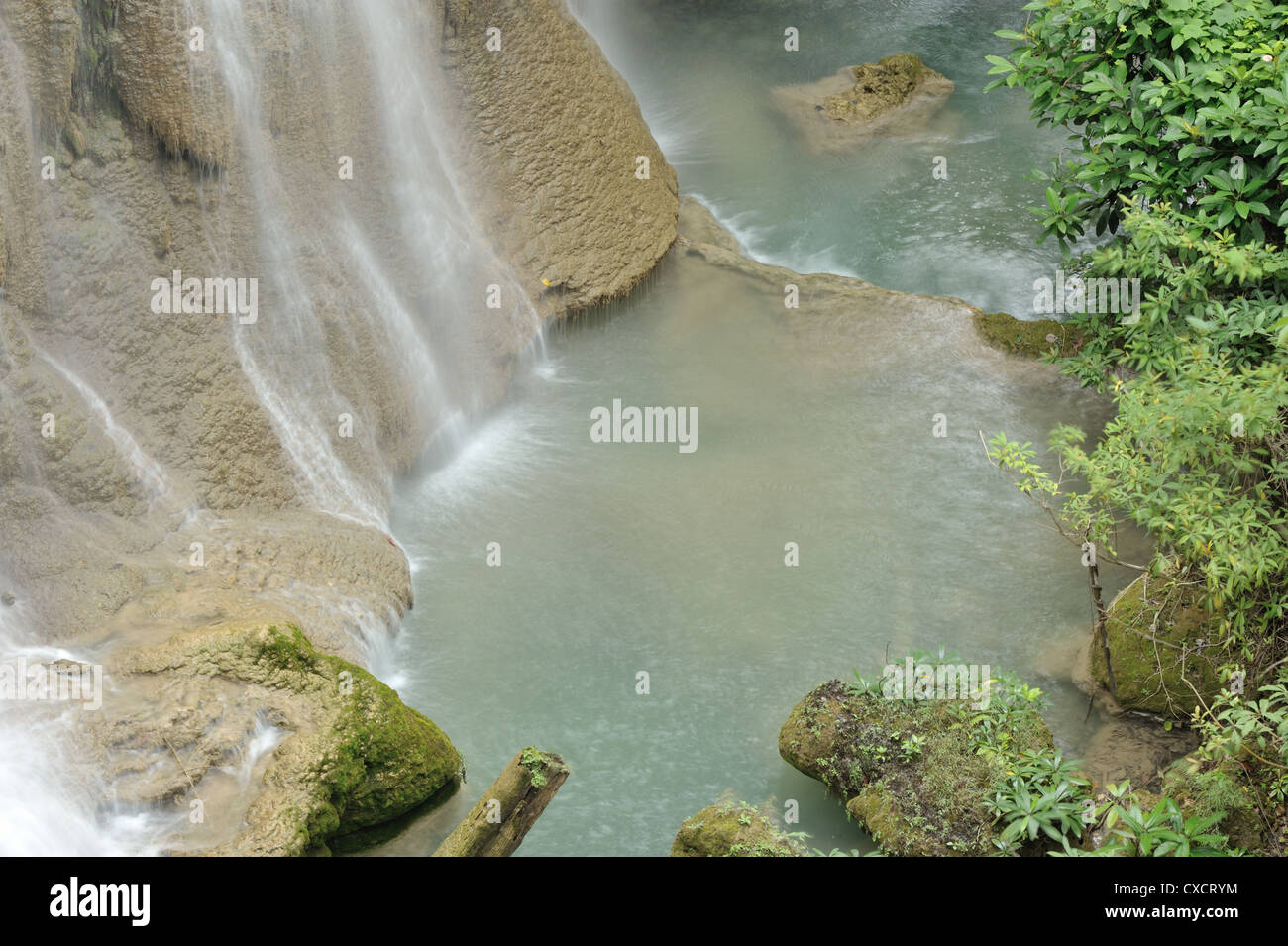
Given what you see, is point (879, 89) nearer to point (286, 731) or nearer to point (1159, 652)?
point (1159, 652)

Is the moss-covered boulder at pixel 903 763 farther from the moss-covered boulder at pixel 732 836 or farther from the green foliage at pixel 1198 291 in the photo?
the green foliage at pixel 1198 291

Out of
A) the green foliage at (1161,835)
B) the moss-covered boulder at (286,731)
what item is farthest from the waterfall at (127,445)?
the green foliage at (1161,835)

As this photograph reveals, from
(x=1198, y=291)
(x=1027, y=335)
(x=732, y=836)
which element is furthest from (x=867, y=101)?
(x=732, y=836)

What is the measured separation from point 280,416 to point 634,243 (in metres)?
4.69

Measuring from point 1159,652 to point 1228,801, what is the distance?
1.98m

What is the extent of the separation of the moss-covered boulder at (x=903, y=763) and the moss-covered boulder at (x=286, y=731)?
2.26 meters

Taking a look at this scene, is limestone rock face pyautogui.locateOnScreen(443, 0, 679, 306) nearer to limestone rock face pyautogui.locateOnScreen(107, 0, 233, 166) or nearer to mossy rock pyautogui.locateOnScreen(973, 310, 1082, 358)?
mossy rock pyautogui.locateOnScreen(973, 310, 1082, 358)

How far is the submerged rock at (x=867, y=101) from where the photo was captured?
55.1 ft

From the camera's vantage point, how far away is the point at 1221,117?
8484mm

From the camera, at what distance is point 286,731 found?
783 cm

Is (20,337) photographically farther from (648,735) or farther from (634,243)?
(634,243)

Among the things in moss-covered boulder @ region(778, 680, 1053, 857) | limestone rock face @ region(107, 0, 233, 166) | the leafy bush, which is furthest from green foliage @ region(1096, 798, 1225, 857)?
limestone rock face @ region(107, 0, 233, 166)

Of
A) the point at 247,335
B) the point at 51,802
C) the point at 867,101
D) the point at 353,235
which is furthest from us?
the point at 867,101
